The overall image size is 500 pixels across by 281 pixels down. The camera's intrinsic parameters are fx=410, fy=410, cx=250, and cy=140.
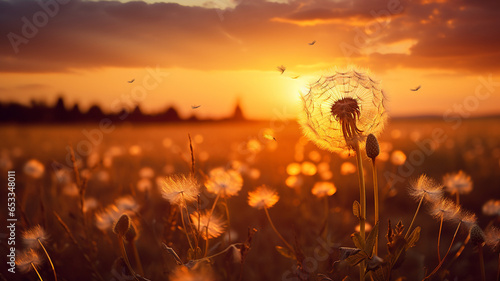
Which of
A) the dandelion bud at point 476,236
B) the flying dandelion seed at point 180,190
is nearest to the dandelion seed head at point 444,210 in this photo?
the dandelion bud at point 476,236

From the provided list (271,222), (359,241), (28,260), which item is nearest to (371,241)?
(359,241)

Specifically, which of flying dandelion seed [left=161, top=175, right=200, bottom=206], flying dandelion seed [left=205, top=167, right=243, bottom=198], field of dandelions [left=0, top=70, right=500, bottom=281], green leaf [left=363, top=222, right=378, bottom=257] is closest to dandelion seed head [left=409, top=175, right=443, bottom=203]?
field of dandelions [left=0, top=70, right=500, bottom=281]

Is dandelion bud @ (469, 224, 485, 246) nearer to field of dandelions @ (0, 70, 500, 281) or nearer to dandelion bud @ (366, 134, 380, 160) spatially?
field of dandelions @ (0, 70, 500, 281)

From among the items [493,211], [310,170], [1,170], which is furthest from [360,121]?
[1,170]

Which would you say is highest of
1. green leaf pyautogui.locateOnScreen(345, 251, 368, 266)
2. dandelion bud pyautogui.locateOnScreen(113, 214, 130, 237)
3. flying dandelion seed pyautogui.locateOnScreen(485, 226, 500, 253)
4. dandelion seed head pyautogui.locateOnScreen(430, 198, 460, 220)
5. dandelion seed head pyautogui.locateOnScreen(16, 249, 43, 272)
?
dandelion bud pyautogui.locateOnScreen(113, 214, 130, 237)

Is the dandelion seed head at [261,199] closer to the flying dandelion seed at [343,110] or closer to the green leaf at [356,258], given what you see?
the flying dandelion seed at [343,110]

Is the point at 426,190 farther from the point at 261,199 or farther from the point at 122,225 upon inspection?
the point at 122,225

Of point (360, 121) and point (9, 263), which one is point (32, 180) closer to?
point (9, 263)
